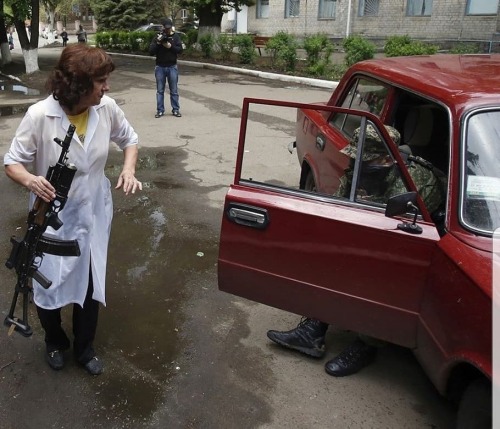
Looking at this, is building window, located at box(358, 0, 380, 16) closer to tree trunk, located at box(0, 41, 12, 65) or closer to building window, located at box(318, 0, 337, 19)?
building window, located at box(318, 0, 337, 19)

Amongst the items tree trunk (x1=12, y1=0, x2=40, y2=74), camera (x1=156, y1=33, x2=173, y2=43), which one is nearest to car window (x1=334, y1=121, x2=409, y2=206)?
camera (x1=156, y1=33, x2=173, y2=43)

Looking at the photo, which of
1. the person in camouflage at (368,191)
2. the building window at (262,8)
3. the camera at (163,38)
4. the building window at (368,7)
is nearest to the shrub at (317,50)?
the camera at (163,38)

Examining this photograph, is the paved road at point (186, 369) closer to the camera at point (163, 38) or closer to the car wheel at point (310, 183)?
the car wheel at point (310, 183)

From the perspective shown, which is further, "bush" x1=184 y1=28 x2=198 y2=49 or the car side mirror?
"bush" x1=184 y1=28 x2=198 y2=49

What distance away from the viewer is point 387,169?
2684 millimetres

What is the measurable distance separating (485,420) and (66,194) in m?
2.04

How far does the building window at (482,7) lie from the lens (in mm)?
18119

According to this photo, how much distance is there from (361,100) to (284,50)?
41.4 ft

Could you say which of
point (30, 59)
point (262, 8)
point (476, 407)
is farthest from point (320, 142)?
point (262, 8)

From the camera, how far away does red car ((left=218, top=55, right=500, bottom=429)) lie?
83.2 inches

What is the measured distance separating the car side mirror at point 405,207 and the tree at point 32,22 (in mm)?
15740

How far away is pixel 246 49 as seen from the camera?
17969 millimetres

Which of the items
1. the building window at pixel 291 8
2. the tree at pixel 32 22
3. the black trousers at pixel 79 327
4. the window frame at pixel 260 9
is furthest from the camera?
the window frame at pixel 260 9

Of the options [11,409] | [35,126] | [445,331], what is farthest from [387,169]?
[11,409]
